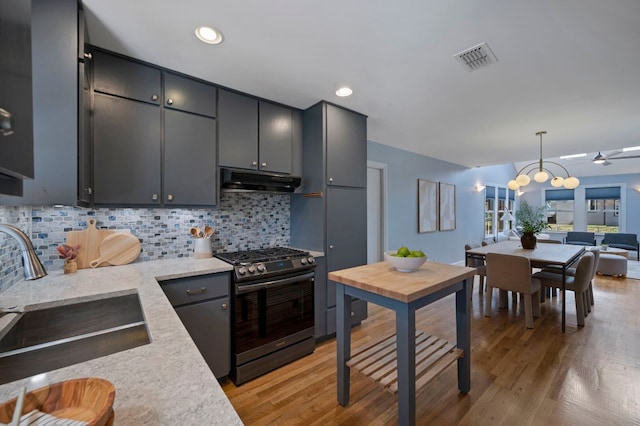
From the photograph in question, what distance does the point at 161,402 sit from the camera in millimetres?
590

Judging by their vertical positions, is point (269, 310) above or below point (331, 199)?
below

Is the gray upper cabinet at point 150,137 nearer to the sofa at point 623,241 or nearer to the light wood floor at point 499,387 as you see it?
the light wood floor at point 499,387

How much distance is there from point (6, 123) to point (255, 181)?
1.91 meters

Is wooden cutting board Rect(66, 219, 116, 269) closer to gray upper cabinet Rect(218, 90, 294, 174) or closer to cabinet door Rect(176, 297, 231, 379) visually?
cabinet door Rect(176, 297, 231, 379)

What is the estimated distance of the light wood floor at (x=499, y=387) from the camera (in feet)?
5.79

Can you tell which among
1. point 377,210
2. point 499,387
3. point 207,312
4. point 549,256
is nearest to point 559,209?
point 549,256

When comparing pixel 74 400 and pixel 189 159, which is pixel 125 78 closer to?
pixel 189 159

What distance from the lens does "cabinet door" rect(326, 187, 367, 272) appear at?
107 inches

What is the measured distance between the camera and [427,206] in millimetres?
5203

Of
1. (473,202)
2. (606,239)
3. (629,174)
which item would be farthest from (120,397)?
(629,174)

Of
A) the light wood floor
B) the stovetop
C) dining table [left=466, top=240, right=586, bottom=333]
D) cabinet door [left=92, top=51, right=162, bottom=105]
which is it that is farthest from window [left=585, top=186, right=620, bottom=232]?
cabinet door [left=92, top=51, right=162, bottom=105]

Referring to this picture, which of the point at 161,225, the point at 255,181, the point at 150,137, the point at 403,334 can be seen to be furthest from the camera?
the point at 255,181

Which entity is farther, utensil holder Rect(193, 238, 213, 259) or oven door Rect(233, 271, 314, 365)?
utensil holder Rect(193, 238, 213, 259)

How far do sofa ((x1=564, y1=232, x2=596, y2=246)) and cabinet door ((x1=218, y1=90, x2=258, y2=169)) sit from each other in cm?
953
